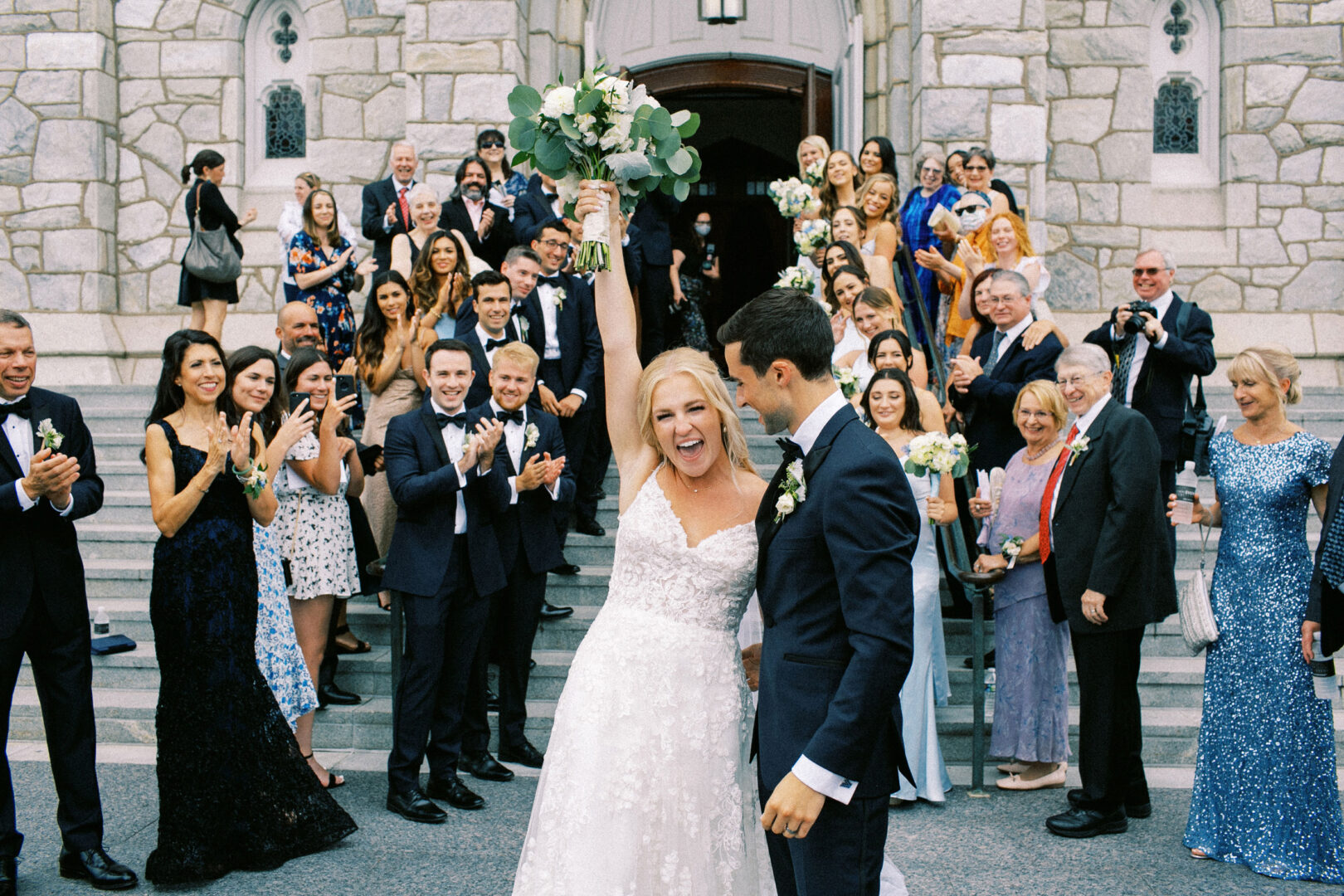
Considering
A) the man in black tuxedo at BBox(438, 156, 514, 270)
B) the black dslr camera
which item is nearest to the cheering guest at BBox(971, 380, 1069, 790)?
the black dslr camera

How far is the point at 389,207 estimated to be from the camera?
8492 mm

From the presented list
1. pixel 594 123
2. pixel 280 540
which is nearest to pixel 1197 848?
pixel 594 123

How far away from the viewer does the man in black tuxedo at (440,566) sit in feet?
16.3

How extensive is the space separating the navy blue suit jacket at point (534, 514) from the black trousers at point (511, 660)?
3.0 inches

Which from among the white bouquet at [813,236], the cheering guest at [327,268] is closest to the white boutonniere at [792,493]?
the white bouquet at [813,236]

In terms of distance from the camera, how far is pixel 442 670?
5.15 m

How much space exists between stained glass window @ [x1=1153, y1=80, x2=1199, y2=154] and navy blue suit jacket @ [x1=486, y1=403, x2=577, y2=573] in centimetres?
843

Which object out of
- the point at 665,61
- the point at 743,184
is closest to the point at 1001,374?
the point at 665,61

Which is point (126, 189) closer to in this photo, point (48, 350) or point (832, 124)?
point (48, 350)

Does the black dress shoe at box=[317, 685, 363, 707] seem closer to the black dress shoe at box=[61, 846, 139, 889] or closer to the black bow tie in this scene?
the black dress shoe at box=[61, 846, 139, 889]

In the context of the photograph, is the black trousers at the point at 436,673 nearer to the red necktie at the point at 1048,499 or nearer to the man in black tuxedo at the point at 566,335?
the man in black tuxedo at the point at 566,335

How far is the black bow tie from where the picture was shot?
4.21 meters

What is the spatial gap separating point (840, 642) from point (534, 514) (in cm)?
335

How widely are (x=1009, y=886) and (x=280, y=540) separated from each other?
12.2 ft
